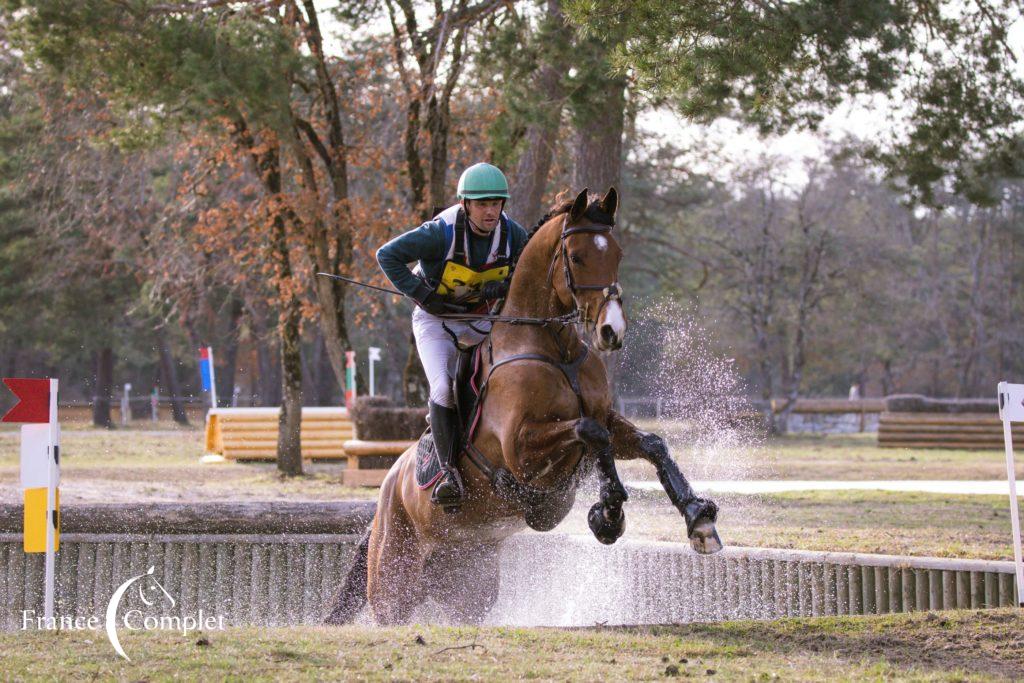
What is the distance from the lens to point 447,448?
6617 millimetres

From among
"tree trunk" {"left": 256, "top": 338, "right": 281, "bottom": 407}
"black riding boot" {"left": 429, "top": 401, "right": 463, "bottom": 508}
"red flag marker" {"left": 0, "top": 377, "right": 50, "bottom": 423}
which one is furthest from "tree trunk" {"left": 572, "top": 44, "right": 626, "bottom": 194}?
"tree trunk" {"left": 256, "top": 338, "right": 281, "bottom": 407}

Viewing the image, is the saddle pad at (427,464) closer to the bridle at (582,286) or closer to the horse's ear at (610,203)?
the bridle at (582,286)

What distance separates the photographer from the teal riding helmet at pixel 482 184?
20.2 feet

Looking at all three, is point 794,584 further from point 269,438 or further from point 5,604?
point 269,438

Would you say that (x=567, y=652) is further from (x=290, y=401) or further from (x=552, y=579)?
(x=290, y=401)

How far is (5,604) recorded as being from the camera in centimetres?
911

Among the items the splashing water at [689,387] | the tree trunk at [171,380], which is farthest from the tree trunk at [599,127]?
the tree trunk at [171,380]

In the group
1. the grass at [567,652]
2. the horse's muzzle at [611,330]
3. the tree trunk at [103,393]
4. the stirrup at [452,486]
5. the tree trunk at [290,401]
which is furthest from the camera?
the tree trunk at [103,393]

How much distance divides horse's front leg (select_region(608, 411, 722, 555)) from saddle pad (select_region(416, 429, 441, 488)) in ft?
3.98

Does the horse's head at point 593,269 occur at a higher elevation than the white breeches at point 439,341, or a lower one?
higher

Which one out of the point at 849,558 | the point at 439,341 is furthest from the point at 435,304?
the point at 849,558

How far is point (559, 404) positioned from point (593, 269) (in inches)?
29.0

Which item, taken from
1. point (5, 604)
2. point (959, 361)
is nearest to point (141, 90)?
point (5, 604)

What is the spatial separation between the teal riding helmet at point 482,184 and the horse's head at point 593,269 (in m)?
0.41
